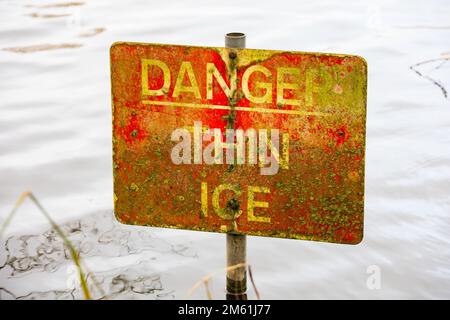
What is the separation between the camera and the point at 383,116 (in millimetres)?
6125

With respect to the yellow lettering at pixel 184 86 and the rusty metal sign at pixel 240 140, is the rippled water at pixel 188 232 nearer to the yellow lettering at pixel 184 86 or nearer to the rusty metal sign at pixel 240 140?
the rusty metal sign at pixel 240 140

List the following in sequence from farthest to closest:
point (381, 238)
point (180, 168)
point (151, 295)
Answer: point (381, 238)
point (151, 295)
point (180, 168)

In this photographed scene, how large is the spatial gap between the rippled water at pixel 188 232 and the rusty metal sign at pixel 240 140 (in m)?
1.28

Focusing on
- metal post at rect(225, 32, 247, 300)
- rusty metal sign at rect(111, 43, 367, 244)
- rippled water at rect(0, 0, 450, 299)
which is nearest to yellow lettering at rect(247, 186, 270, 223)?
rusty metal sign at rect(111, 43, 367, 244)

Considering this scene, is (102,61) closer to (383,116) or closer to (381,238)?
(383,116)

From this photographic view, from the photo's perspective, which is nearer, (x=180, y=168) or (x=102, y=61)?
(x=180, y=168)

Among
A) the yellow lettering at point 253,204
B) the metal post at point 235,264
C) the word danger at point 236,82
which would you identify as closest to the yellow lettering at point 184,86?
the word danger at point 236,82

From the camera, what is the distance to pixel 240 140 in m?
2.62

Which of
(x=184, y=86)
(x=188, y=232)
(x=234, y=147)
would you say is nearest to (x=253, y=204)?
(x=234, y=147)

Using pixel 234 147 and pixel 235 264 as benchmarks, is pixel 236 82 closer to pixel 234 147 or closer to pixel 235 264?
pixel 234 147

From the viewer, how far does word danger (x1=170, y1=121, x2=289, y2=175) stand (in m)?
2.60

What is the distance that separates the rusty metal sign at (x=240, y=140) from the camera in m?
2.51

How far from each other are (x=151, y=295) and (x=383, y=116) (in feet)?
9.40

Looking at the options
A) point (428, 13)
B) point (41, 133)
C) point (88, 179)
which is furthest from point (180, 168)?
point (428, 13)
